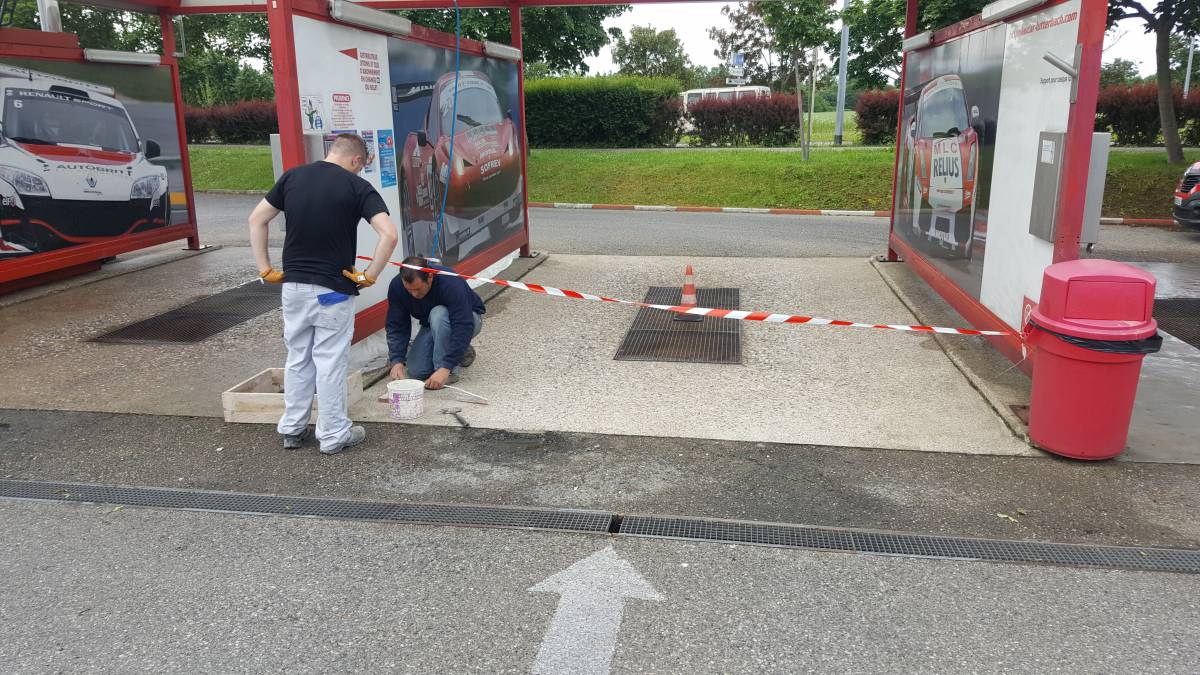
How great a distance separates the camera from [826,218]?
16.8m

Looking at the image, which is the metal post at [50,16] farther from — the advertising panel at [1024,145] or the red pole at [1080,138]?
the red pole at [1080,138]

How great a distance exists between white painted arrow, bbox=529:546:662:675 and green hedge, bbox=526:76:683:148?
22221mm

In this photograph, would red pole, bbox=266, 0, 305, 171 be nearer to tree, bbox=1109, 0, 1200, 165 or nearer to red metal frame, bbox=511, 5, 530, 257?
red metal frame, bbox=511, 5, 530, 257

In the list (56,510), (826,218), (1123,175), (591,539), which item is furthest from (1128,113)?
(56,510)

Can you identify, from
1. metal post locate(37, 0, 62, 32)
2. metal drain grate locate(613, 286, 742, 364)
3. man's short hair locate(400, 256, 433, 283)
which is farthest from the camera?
metal post locate(37, 0, 62, 32)

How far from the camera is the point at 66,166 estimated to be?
31.4ft

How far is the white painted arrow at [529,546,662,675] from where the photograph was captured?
3.21 metres

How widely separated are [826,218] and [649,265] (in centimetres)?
690

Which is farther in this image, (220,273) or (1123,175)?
(1123,175)

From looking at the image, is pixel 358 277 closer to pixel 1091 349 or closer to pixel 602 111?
pixel 1091 349

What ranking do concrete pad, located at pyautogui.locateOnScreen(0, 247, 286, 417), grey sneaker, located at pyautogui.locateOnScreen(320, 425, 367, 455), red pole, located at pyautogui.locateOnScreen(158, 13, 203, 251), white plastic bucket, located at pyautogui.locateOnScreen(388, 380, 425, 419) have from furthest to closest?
red pole, located at pyautogui.locateOnScreen(158, 13, 203, 251), concrete pad, located at pyautogui.locateOnScreen(0, 247, 286, 417), white plastic bucket, located at pyautogui.locateOnScreen(388, 380, 425, 419), grey sneaker, located at pyautogui.locateOnScreen(320, 425, 367, 455)

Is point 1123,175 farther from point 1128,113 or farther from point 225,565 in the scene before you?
point 225,565

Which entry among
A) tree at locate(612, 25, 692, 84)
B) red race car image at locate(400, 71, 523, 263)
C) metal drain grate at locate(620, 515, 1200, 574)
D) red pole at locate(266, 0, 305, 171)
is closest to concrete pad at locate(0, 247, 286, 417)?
red race car image at locate(400, 71, 523, 263)

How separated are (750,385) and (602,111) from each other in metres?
19.8
